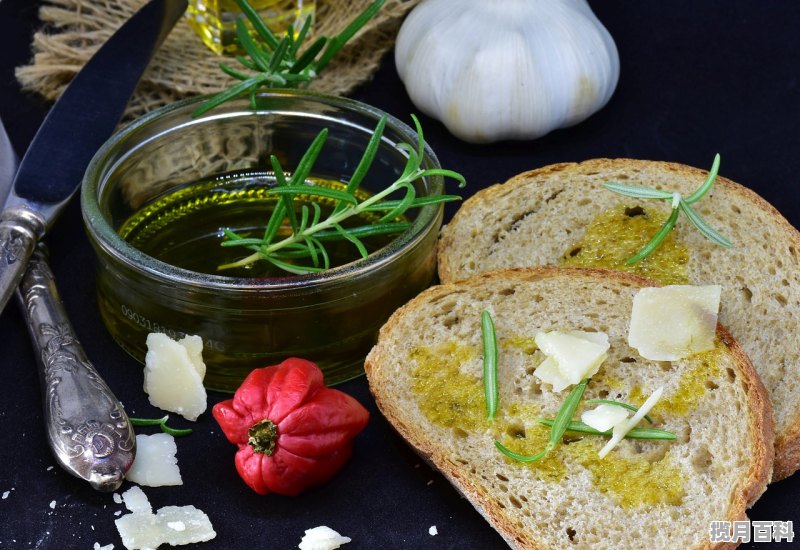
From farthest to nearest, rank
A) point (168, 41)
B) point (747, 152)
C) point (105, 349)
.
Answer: point (168, 41)
point (747, 152)
point (105, 349)

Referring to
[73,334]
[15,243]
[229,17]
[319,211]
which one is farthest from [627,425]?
[229,17]

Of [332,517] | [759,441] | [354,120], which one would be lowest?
[332,517]

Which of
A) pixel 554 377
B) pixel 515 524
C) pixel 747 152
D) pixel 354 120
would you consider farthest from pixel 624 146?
pixel 515 524

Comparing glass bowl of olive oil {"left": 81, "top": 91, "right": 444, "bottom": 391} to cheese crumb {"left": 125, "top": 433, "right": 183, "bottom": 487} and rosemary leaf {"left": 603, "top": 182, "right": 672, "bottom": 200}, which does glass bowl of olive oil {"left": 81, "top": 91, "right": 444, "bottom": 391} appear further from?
rosemary leaf {"left": 603, "top": 182, "right": 672, "bottom": 200}

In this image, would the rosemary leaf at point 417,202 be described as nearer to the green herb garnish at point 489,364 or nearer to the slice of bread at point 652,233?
the slice of bread at point 652,233

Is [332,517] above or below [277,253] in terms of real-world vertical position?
below

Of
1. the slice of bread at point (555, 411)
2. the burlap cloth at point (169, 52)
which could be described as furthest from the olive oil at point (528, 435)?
the burlap cloth at point (169, 52)

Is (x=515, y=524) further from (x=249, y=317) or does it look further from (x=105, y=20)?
(x=105, y=20)
